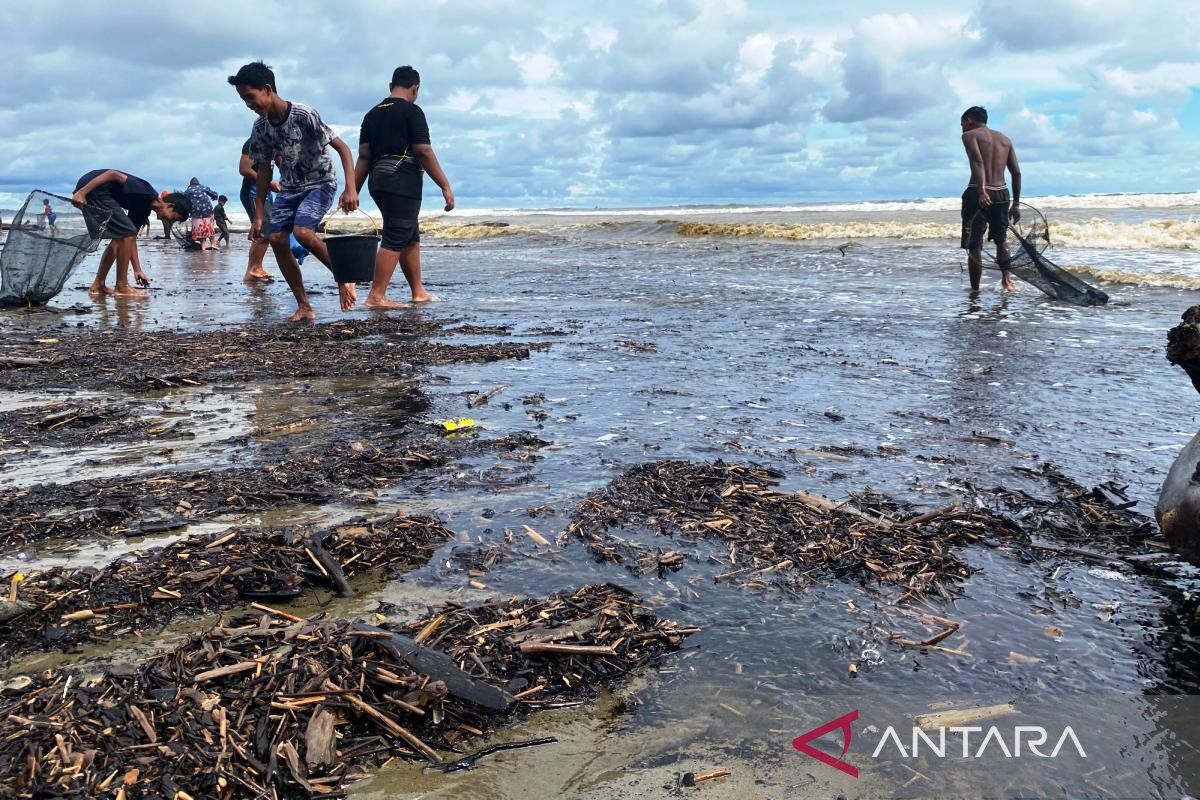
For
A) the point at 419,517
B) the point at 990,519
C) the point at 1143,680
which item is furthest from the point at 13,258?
the point at 1143,680

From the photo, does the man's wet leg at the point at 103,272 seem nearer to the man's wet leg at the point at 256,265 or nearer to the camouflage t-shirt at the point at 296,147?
the man's wet leg at the point at 256,265

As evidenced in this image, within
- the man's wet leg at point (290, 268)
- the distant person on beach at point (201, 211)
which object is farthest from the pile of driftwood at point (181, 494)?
the distant person on beach at point (201, 211)

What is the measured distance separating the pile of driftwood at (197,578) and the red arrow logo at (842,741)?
150 cm

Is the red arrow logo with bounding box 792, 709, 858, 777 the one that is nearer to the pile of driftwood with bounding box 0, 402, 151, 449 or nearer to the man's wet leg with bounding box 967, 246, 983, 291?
the pile of driftwood with bounding box 0, 402, 151, 449

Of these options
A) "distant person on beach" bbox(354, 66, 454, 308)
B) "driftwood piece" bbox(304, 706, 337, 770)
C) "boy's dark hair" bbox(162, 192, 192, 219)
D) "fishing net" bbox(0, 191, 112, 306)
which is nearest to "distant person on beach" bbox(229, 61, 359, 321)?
"distant person on beach" bbox(354, 66, 454, 308)

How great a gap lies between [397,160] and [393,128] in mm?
337

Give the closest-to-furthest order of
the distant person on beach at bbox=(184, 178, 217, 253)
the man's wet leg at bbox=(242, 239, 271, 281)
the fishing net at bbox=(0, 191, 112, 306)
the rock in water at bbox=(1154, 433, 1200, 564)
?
the rock in water at bbox=(1154, 433, 1200, 564) < the fishing net at bbox=(0, 191, 112, 306) < the man's wet leg at bbox=(242, 239, 271, 281) < the distant person on beach at bbox=(184, 178, 217, 253)

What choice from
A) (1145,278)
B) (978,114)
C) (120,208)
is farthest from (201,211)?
(1145,278)

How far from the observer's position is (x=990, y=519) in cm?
346

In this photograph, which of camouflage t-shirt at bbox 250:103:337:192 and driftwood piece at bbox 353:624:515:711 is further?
camouflage t-shirt at bbox 250:103:337:192

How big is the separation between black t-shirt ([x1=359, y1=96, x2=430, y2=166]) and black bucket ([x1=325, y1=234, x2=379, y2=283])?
0.94 m

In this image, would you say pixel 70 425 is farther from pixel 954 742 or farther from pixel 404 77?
pixel 404 77

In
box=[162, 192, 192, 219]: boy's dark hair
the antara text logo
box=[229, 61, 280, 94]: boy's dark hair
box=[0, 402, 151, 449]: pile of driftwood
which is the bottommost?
the antara text logo

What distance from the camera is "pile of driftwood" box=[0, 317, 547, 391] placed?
6062mm
